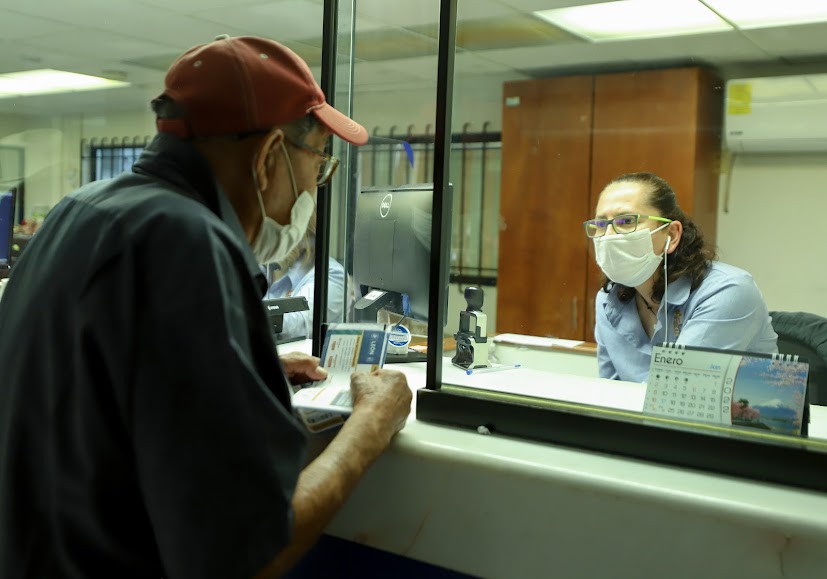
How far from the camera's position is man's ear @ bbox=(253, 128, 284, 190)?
96 cm

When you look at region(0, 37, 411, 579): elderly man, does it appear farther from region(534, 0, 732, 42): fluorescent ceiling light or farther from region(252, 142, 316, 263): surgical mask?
region(534, 0, 732, 42): fluorescent ceiling light

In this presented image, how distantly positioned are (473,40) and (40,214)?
15.2 ft

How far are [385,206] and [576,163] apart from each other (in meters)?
3.14

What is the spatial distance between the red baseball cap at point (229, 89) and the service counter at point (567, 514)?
0.48 metres

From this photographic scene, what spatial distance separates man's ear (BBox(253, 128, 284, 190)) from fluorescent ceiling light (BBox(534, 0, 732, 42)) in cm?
298

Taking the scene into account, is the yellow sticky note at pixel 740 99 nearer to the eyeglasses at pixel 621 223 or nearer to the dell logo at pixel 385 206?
the eyeglasses at pixel 621 223

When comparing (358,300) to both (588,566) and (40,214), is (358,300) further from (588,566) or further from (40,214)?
(40,214)

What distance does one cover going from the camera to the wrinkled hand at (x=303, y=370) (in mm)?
1281

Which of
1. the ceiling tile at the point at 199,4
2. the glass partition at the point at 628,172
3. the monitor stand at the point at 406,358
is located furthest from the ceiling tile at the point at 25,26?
the monitor stand at the point at 406,358

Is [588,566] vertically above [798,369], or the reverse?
[798,369]

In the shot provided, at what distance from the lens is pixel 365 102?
198 cm

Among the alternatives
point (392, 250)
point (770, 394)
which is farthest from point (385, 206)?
point (770, 394)

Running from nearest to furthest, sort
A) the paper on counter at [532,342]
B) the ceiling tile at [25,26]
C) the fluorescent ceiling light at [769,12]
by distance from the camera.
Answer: the paper on counter at [532,342], the fluorescent ceiling light at [769,12], the ceiling tile at [25,26]

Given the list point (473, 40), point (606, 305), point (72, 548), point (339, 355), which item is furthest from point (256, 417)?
point (473, 40)
